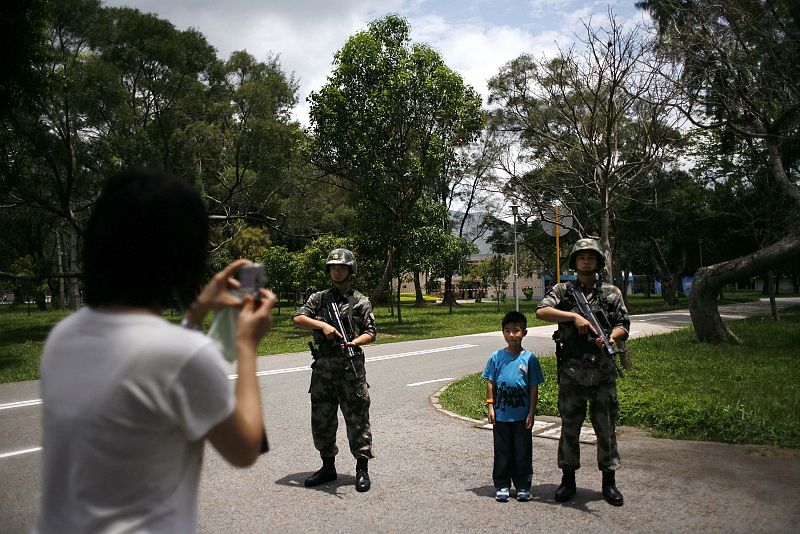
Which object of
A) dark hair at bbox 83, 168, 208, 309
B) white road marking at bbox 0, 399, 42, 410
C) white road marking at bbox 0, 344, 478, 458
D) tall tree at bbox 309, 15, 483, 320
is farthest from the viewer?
tall tree at bbox 309, 15, 483, 320

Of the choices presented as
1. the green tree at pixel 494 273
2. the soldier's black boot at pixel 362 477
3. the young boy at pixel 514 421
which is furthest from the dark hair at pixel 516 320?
the green tree at pixel 494 273

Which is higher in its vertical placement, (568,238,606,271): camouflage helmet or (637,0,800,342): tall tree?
(637,0,800,342): tall tree

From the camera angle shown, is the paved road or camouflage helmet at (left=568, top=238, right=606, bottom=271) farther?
camouflage helmet at (left=568, top=238, right=606, bottom=271)

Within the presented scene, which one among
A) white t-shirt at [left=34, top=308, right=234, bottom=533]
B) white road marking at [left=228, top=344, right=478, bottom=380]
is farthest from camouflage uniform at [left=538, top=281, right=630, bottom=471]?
white road marking at [left=228, top=344, right=478, bottom=380]

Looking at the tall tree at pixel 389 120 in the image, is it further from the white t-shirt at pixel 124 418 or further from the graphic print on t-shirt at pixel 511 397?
the white t-shirt at pixel 124 418

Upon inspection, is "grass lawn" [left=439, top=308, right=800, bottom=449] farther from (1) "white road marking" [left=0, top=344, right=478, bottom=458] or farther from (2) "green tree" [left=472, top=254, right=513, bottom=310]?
(2) "green tree" [left=472, top=254, right=513, bottom=310]

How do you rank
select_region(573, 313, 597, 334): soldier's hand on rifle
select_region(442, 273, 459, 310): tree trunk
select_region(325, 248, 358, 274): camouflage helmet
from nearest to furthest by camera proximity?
select_region(573, 313, 597, 334): soldier's hand on rifle, select_region(325, 248, 358, 274): camouflage helmet, select_region(442, 273, 459, 310): tree trunk

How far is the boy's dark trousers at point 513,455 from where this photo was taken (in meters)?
5.12

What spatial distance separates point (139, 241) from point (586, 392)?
4386 mm

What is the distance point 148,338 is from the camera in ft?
4.64

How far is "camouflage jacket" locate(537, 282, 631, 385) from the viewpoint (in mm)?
5152

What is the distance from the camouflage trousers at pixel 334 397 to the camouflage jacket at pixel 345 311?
184 millimetres

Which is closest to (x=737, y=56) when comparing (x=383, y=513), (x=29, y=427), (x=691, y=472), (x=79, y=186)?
(x=691, y=472)

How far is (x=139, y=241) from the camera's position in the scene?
1512mm
